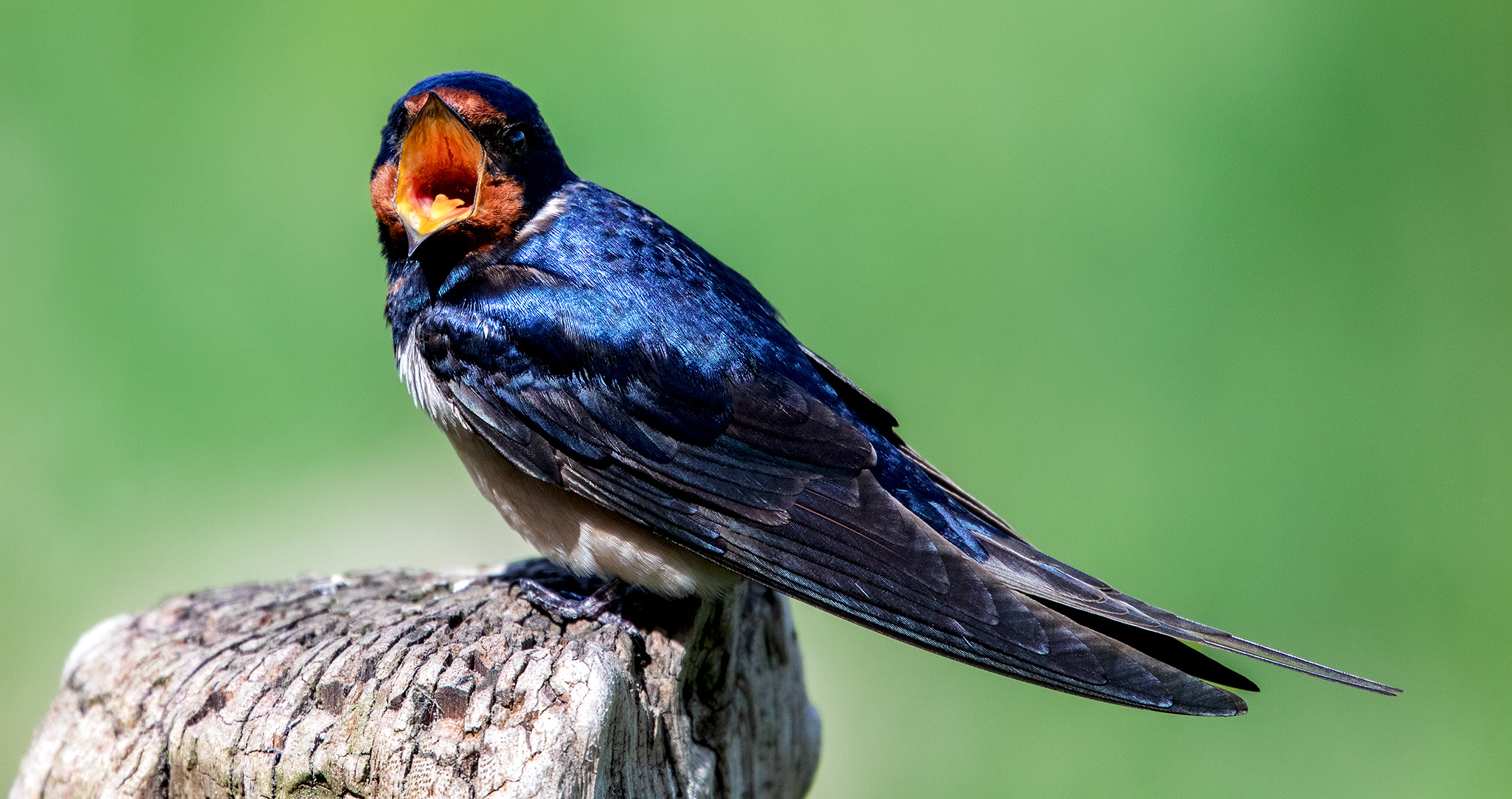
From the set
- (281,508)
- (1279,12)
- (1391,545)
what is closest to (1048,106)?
(1279,12)

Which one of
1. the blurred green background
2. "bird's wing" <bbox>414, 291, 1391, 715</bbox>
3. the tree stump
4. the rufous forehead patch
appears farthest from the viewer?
the blurred green background

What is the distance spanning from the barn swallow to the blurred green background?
180 centimetres

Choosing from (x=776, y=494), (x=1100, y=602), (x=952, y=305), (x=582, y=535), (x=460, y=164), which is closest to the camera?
(x=1100, y=602)

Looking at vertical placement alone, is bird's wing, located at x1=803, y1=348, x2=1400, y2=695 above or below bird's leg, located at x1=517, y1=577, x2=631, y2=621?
above

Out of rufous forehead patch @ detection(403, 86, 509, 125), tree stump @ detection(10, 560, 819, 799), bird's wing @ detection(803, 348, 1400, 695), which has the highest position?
rufous forehead patch @ detection(403, 86, 509, 125)

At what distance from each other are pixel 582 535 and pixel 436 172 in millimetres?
872

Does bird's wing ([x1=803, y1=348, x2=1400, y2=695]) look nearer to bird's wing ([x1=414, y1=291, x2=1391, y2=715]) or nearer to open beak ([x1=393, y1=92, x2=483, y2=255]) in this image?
bird's wing ([x1=414, y1=291, x2=1391, y2=715])

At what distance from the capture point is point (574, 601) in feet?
9.27

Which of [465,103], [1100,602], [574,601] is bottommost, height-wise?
[574,601]

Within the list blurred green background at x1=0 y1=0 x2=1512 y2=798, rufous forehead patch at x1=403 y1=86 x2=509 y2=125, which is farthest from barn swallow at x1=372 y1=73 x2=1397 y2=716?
blurred green background at x1=0 y1=0 x2=1512 y2=798

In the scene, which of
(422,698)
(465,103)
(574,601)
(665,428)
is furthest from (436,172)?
(422,698)

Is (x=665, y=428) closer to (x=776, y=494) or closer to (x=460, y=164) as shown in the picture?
(x=776, y=494)

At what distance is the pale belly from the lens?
2.73 metres

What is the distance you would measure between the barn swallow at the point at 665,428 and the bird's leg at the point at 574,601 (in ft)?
0.19
